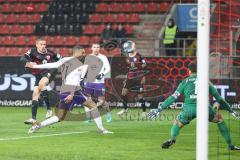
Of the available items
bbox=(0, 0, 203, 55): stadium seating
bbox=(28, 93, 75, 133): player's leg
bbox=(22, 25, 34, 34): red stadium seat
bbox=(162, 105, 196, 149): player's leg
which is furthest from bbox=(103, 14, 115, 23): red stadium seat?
bbox=(162, 105, 196, 149): player's leg

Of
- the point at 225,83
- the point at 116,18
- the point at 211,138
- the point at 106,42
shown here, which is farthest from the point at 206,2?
the point at 116,18

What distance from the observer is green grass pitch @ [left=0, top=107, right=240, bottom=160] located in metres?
11.5

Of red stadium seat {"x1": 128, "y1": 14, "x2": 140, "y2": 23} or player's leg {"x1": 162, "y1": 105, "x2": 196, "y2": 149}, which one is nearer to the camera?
player's leg {"x1": 162, "y1": 105, "x2": 196, "y2": 149}

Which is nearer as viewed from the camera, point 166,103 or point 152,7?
point 166,103

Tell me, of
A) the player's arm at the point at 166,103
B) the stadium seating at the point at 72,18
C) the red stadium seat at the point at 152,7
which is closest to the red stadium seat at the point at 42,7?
the stadium seating at the point at 72,18

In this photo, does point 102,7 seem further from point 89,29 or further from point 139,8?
point 139,8

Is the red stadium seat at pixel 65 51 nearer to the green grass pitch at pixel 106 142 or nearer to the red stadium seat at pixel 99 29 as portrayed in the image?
the red stadium seat at pixel 99 29

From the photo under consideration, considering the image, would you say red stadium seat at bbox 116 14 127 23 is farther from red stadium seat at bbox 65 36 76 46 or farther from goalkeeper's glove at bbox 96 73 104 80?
goalkeeper's glove at bbox 96 73 104 80

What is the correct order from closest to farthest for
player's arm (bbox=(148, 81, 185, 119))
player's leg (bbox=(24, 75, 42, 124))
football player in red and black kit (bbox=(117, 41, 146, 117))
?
1. player's arm (bbox=(148, 81, 185, 119))
2. player's leg (bbox=(24, 75, 42, 124))
3. football player in red and black kit (bbox=(117, 41, 146, 117))

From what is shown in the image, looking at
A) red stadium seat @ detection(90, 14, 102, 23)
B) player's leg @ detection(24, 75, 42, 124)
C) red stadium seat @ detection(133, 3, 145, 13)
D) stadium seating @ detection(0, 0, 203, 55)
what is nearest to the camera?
player's leg @ detection(24, 75, 42, 124)

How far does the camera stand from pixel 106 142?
1333 cm

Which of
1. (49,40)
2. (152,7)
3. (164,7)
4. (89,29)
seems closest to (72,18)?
(89,29)

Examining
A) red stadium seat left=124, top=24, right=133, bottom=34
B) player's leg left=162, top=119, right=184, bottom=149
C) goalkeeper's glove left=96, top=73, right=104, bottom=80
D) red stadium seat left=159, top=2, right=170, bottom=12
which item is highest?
red stadium seat left=159, top=2, right=170, bottom=12

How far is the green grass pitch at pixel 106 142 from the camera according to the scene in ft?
37.6
